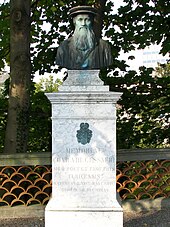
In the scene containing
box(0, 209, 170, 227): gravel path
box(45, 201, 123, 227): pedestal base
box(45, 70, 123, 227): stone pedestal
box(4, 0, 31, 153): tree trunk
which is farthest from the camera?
box(4, 0, 31, 153): tree trunk

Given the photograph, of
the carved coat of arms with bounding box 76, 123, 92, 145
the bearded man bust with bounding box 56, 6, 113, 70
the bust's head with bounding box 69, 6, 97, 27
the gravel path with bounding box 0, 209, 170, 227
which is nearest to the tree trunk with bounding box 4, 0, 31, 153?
the gravel path with bounding box 0, 209, 170, 227

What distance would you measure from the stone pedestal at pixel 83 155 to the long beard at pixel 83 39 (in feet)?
1.17

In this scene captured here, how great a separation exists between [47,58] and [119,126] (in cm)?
246

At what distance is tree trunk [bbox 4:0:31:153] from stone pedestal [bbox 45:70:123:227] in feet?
7.76

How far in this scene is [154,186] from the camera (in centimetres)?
697

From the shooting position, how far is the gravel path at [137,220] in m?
5.88

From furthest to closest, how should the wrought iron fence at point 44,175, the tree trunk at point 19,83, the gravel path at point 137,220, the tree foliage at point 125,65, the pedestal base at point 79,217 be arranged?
1. the tree foliage at point 125,65
2. the tree trunk at point 19,83
3. the wrought iron fence at point 44,175
4. the gravel path at point 137,220
5. the pedestal base at point 79,217

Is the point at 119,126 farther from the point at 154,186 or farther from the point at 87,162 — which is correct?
the point at 87,162

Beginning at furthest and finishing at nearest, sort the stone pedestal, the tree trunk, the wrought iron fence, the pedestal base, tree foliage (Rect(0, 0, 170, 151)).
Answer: tree foliage (Rect(0, 0, 170, 151)), the tree trunk, the wrought iron fence, the pedestal base, the stone pedestal

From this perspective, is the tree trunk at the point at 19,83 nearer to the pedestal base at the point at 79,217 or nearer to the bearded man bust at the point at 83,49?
the bearded man bust at the point at 83,49

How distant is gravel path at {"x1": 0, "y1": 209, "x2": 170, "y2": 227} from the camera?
19.3ft

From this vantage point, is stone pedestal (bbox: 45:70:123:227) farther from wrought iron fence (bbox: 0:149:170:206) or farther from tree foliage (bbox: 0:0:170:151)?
tree foliage (bbox: 0:0:170:151)

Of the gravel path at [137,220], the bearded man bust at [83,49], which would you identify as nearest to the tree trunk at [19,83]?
the gravel path at [137,220]

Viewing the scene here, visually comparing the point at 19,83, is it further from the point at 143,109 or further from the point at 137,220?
the point at 143,109
